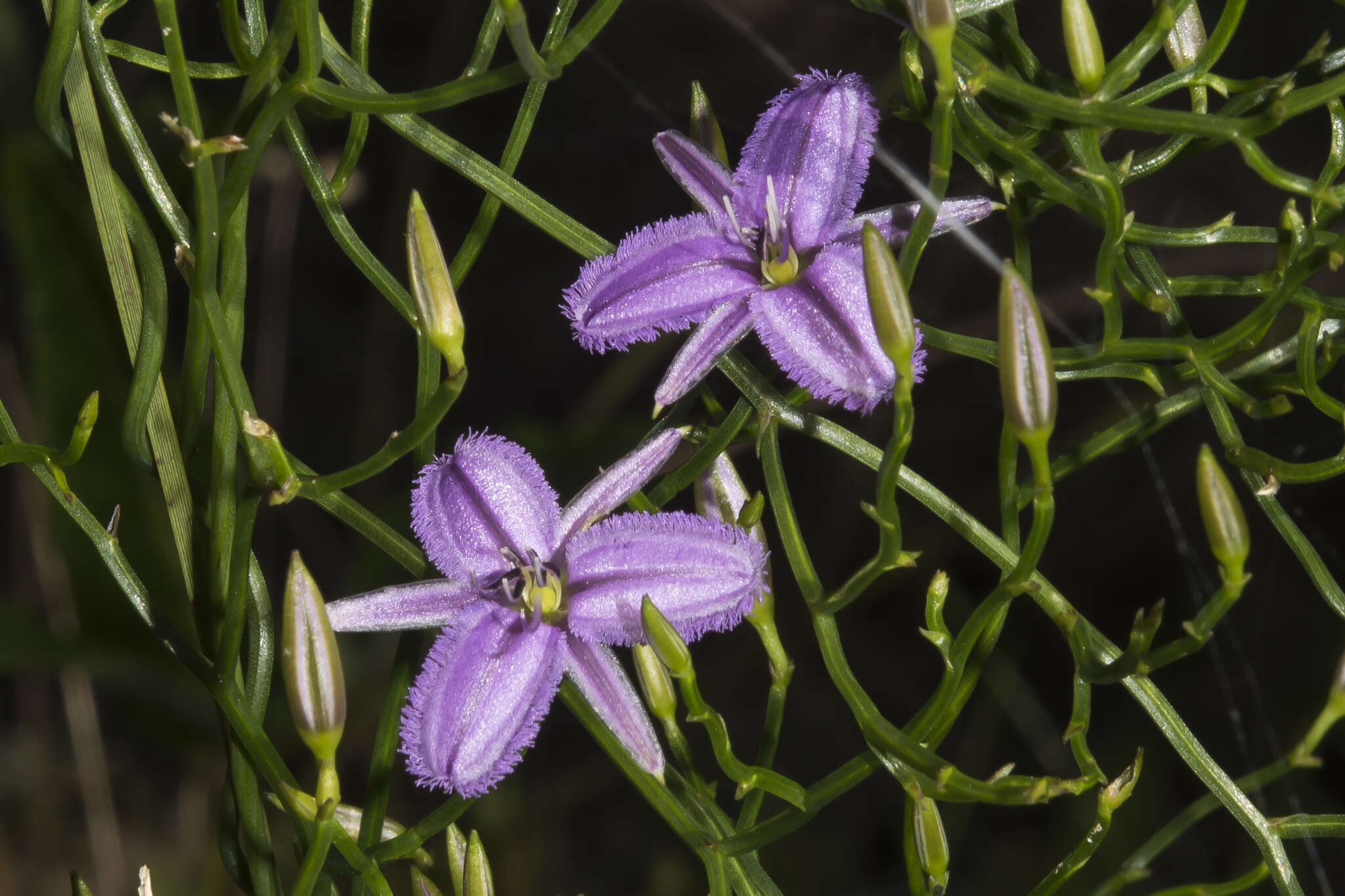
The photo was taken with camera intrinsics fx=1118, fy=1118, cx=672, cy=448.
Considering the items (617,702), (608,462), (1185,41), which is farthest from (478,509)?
(608,462)

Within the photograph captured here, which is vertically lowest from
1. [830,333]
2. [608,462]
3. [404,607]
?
[608,462]

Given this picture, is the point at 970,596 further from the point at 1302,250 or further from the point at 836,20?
A: the point at 1302,250

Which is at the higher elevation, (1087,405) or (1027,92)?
(1027,92)

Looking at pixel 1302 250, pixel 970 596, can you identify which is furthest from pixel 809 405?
pixel 970 596

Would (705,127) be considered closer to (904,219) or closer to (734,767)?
(904,219)

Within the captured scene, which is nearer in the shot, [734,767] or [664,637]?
[664,637]

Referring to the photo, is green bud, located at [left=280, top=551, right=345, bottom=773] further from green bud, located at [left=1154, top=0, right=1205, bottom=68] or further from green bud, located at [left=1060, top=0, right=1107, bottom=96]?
green bud, located at [left=1154, top=0, right=1205, bottom=68]
